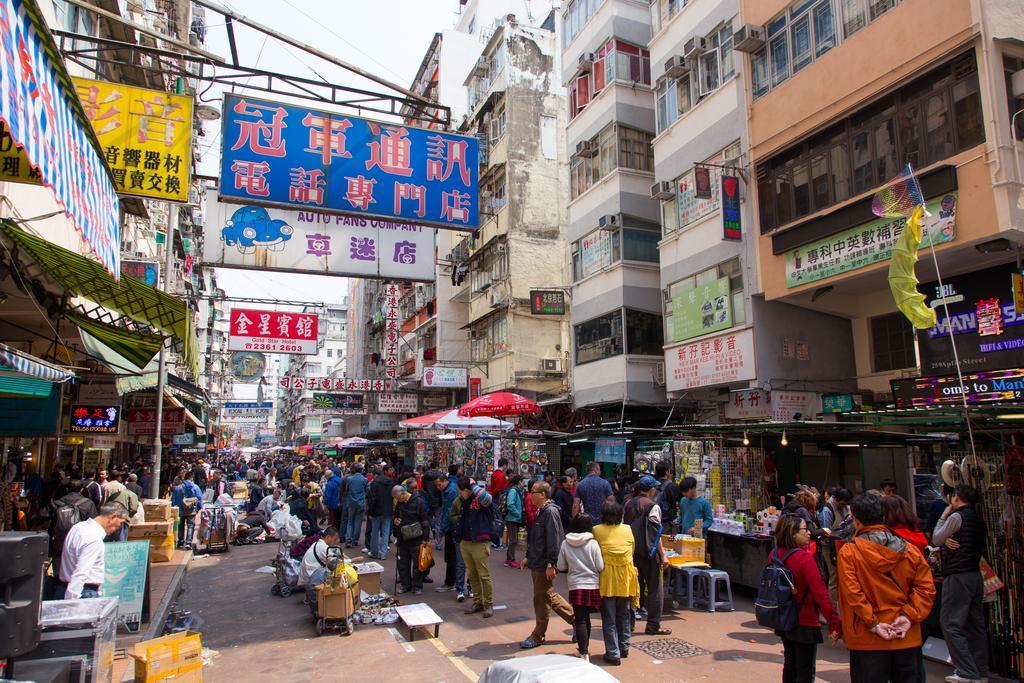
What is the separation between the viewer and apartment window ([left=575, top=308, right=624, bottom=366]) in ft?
67.6

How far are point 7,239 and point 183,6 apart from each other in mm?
21729

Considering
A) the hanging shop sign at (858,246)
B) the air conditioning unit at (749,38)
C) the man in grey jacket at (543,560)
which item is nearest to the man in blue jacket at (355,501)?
the man in grey jacket at (543,560)

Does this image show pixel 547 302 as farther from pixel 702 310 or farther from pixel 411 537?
pixel 411 537

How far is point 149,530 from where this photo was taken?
13516mm

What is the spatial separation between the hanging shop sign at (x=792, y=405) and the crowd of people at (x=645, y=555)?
156 inches

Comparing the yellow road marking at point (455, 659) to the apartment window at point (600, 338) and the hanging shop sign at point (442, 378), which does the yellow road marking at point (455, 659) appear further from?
the hanging shop sign at point (442, 378)

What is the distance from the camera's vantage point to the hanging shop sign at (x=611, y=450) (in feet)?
53.7

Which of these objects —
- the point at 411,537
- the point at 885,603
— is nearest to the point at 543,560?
the point at 411,537

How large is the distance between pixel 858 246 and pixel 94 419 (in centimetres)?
1599

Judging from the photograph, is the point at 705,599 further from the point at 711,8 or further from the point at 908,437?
the point at 711,8

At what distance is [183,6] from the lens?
24.1 metres

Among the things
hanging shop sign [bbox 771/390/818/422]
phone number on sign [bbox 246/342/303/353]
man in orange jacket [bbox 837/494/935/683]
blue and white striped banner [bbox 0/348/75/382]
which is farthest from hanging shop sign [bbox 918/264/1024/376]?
phone number on sign [bbox 246/342/303/353]

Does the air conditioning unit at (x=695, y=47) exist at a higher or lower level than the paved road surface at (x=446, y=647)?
higher

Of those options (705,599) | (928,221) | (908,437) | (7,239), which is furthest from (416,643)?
(928,221)
